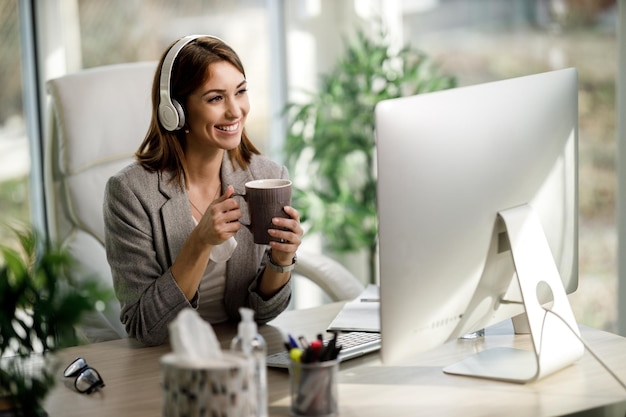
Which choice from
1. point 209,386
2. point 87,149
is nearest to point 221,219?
point 209,386

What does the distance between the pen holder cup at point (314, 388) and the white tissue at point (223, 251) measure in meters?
0.55

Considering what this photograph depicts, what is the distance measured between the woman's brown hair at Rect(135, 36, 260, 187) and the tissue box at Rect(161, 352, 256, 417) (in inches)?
30.9

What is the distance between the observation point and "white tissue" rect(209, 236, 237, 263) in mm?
1914

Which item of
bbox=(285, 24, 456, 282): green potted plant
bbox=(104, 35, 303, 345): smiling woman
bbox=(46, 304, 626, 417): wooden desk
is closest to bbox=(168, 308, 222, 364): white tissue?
bbox=(46, 304, 626, 417): wooden desk

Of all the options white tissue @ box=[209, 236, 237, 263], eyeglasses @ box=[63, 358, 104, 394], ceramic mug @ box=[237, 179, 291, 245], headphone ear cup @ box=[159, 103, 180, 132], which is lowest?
eyeglasses @ box=[63, 358, 104, 394]

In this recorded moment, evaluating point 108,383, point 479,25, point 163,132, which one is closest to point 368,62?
point 479,25

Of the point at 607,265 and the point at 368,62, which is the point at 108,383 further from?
the point at 607,265

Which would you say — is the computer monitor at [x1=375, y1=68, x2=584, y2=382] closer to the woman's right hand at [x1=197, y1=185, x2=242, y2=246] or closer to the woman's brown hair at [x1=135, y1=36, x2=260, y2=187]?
the woman's right hand at [x1=197, y1=185, x2=242, y2=246]

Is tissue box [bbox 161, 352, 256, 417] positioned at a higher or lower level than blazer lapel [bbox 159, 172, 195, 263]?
lower

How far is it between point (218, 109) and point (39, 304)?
0.79m

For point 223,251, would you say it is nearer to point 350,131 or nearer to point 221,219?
point 221,219

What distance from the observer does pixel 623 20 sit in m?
2.54

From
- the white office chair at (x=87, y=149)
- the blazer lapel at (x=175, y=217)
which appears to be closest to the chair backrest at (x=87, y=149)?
the white office chair at (x=87, y=149)

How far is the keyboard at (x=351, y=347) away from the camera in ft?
5.43
